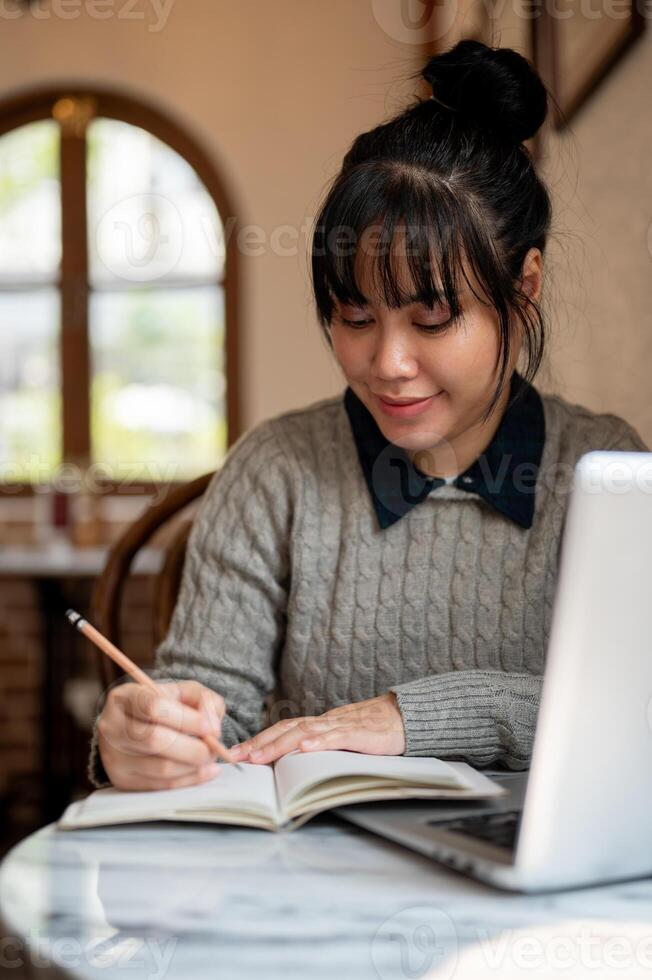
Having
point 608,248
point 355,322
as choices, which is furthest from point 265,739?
point 608,248

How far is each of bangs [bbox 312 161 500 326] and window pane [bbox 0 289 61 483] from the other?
2.78m

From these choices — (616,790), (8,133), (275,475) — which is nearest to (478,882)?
(616,790)

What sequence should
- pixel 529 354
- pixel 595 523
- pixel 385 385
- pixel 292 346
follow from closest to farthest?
pixel 595 523, pixel 385 385, pixel 529 354, pixel 292 346

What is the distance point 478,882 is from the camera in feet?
1.95

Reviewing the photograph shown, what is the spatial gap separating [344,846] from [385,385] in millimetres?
481

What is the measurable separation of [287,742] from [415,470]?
417 millimetres

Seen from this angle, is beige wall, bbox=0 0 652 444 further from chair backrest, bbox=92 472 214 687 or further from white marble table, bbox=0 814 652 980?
white marble table, bbox=0 814 652 980

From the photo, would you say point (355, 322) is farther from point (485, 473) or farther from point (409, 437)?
point (485, 473)

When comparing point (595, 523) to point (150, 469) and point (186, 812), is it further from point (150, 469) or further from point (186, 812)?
point (150, 469)

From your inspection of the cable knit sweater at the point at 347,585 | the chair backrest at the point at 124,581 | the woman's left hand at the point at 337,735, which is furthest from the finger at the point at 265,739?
the chair backrest at the point at 124,581

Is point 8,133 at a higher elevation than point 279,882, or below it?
higher

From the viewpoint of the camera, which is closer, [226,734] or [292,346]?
[226,734]

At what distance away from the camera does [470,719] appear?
89cm

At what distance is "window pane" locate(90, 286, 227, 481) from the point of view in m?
3.62
